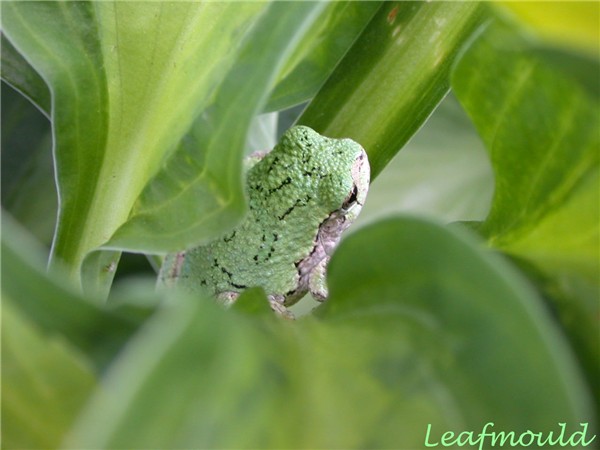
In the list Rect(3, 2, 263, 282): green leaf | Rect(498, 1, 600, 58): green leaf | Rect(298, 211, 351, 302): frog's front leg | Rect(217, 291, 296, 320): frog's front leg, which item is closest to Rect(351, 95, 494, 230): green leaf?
Rect(298, 211, 351, 302): frog's front leg

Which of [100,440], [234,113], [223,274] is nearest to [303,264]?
[223,274]

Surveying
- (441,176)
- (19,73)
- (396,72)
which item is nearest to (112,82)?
(19,73)

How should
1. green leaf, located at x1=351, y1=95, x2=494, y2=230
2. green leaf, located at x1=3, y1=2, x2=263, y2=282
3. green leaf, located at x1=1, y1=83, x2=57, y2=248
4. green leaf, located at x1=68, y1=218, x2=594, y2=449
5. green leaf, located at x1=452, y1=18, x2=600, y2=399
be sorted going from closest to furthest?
green leaf, located at x1=68, y1=218, x2=594, y2=449 < green leaf, located at x1=452, y1=18, x2=600, y2=399 < green leaf, located at x1=3, y1=2, x2=263, y2=282 < green leaf, located at x1=1, y1=83, x2=57, y2=248 < green leaf, located at x1=351, y1=95, x2=494, y2=230

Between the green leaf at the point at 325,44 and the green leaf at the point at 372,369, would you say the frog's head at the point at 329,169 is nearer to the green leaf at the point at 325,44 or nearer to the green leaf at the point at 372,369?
the green leaf at the point at 325,44

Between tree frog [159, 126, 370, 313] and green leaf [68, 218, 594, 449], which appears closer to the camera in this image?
green leaf [68, 218, 594, 449]

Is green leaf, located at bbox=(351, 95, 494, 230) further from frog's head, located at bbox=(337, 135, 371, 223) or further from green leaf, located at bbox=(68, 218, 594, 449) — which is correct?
green leaf, located at bbox=(68, 218, 594, 449)

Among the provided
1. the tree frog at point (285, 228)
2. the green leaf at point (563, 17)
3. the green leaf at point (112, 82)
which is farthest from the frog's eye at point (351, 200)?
the green leaf at point (563, 17)
